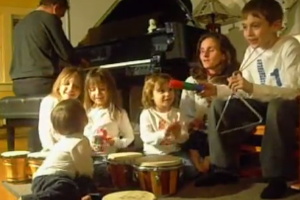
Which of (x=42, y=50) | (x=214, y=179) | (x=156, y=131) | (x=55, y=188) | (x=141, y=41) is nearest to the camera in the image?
(x=55, y=188)

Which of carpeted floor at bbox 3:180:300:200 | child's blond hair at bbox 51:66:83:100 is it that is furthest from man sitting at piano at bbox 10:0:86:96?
carpeted floor at bbox 3:180:300:200

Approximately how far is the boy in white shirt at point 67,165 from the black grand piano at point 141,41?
1075mm

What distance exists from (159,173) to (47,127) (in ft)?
2.49

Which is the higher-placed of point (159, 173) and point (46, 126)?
point (46, 126)

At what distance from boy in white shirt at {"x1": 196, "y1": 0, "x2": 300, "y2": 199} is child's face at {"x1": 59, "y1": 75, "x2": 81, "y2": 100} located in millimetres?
780

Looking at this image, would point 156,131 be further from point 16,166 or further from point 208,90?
point 16,166

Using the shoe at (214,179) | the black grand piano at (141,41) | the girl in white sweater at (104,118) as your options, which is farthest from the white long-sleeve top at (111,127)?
the black grand piano at (141,41)

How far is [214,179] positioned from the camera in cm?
187

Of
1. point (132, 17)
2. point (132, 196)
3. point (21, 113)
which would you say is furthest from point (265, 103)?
point (132, 17)

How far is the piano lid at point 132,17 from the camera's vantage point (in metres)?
3.33

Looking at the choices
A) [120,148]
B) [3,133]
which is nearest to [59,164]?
[120,148]

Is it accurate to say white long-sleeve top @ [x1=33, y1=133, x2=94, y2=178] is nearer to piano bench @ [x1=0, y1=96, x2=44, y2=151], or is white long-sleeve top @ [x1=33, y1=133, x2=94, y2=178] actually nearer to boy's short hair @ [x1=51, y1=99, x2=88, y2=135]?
boy's short hair @ [x1=51, y1=99, x2=88, y2=135]

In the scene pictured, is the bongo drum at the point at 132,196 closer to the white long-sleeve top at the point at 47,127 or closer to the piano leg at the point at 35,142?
the white long-sleeve top at the point at 47,127

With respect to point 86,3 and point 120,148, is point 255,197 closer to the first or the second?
point 120,148
